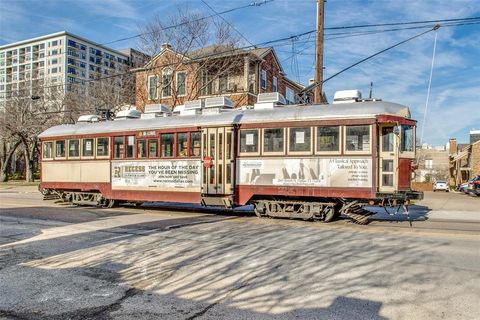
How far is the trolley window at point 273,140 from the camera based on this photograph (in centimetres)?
1323

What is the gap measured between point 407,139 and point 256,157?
179 inches

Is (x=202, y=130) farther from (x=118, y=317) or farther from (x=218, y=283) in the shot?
(x=118, y=317)

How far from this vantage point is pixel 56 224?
12.5 meters

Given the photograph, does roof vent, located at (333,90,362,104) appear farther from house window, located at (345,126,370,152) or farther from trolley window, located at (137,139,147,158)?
trolley window, located at (137,139,147,158)

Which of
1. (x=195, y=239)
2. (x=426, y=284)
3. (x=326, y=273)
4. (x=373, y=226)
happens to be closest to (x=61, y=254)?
(x=195, y=239)

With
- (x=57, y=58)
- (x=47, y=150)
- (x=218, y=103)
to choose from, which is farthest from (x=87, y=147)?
(x=57, y=58)

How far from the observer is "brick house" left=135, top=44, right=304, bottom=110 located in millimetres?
29062

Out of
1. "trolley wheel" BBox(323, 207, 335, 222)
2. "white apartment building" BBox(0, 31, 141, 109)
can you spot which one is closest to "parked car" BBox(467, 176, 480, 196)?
"trolley wheel" BBox(323, 207, 335, 222)

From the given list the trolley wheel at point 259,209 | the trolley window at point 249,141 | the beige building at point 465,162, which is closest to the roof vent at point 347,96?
the trolley window at point 249,141

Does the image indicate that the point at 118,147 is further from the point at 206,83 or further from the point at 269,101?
the point at 206,83

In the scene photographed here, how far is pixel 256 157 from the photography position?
13.6 meters

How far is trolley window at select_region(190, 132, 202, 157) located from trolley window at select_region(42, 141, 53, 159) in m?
8.16

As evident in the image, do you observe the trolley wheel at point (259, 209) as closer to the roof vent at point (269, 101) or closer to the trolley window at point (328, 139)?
the trolley window at point (328, 139)

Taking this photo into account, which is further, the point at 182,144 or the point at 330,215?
the point at 182,144
